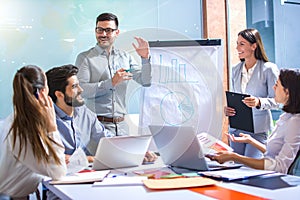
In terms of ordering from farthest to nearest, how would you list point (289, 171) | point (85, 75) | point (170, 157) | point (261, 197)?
point (85, 75) < point (170, 157) < point (289, 171) < point (261, 197)

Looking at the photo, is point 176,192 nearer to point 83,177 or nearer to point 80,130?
point 83,177

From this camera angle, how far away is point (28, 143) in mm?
1456

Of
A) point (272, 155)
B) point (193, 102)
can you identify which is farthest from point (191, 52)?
point (272, 155)

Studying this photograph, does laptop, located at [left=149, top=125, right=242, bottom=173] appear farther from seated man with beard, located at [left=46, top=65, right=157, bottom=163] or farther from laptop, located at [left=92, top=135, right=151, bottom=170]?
seated man with beard, located at [left=46, top=65, right=157, bottom=163]

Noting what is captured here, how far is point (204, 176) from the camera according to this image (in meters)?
1.49

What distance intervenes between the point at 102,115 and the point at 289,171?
125 centimetres

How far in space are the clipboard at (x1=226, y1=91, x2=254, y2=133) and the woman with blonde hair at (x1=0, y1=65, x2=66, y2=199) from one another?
4.30 ft

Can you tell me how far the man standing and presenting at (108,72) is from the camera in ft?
7.65

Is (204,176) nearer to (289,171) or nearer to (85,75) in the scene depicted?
(289,171)

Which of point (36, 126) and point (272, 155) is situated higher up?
point (36, 126)

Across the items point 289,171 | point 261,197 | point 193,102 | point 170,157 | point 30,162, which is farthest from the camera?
point 193,102

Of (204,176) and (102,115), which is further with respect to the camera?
(102,115)

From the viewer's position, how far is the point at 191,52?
128 inches

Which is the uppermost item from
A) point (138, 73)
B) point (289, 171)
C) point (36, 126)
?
point (138, 73)
